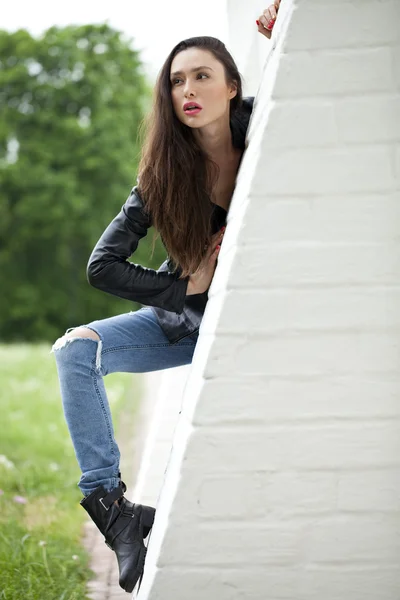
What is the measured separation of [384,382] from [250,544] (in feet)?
1.69

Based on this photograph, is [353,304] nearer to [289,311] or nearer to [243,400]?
[289,311]

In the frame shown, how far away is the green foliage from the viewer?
72.7ft

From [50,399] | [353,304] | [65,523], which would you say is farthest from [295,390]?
[50,399]

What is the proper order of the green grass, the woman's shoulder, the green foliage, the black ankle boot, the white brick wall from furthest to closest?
the green foliage
the green grass
the woman's shoulder
the black ankle boot
the white brick wall

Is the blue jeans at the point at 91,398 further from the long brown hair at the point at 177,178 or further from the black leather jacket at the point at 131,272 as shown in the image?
the long brown hair at the point at 177,178

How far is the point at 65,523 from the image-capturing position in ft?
14.3

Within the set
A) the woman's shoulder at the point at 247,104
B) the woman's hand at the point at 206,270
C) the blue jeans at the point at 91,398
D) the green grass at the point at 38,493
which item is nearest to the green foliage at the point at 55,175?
the green grass at the point at 38,493

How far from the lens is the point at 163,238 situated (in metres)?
2.52

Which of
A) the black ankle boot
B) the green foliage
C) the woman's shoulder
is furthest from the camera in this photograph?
the green foliage

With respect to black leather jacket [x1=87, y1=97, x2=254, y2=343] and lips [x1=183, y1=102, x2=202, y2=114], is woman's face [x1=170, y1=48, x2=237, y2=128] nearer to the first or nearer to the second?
lips [x1=183, y1=102, x2=202, y2=114]

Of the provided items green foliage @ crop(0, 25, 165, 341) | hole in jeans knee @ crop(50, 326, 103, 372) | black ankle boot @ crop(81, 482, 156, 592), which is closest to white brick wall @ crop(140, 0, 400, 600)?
black ankle boot @ crop(81, 482, 156, 592)

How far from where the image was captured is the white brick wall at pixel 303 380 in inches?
74.5

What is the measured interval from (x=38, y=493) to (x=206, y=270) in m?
3.15

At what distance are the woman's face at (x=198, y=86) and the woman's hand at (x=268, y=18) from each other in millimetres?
193
